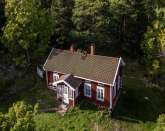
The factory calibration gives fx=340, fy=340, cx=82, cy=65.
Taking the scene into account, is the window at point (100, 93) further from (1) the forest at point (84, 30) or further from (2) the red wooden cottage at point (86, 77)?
(1) the forest at point (84, 30)

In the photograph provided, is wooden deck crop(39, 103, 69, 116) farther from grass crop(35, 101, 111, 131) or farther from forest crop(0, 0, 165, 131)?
forest crop(0, 0, 165, 131)

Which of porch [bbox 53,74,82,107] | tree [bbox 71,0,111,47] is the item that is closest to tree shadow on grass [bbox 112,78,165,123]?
porch [bbox 53,74,82,107]

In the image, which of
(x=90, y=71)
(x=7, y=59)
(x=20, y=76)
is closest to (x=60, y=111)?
(x=90, y=71)

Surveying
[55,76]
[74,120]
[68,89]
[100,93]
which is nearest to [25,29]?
[55,76]

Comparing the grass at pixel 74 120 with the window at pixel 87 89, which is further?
the window at pixel 87 89

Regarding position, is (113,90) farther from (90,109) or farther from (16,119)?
(16,119)

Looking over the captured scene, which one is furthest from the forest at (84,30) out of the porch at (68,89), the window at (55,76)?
the porch at (68,89)
